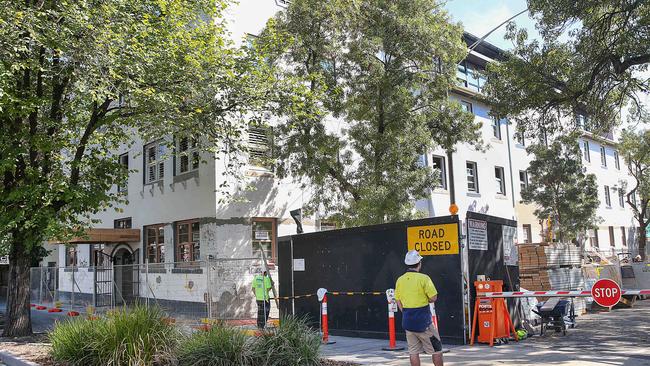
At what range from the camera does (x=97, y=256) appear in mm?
26859

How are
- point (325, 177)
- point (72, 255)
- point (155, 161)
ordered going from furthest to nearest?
point (72, 255)
point (155, 161)
point (325, 177)

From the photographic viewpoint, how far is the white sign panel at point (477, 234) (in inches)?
427

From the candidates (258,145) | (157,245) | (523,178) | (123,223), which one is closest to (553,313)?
(258,145)

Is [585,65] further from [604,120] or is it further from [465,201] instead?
[465,201]

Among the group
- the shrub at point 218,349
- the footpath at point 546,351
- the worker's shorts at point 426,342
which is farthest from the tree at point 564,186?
the shrub at point 218,349

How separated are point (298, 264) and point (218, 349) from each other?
607 centimetres

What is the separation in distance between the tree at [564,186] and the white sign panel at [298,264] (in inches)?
633

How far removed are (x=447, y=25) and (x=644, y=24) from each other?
5.58 m

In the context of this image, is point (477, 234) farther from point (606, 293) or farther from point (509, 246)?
point (606, 293)

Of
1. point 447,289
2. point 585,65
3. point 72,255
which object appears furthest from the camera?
point 72,255

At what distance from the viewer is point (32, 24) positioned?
10.9 meters

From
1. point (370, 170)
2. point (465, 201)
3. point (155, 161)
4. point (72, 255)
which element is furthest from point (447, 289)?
point (72, 255)

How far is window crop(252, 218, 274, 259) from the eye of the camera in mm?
19656

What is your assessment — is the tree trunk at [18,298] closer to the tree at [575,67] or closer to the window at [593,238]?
the tree at [575,67]
